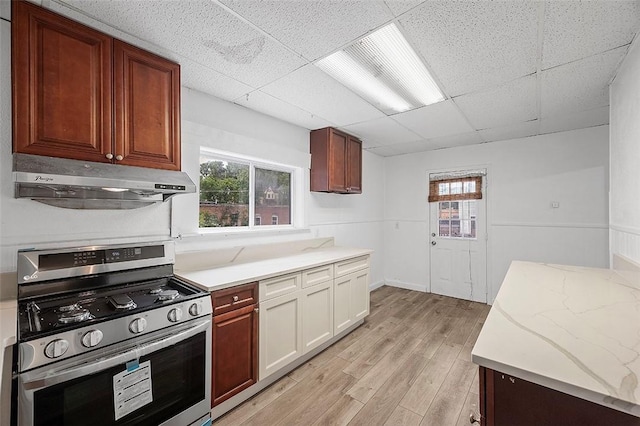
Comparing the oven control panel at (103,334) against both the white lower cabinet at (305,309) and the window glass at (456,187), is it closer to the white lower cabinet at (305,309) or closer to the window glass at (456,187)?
the white lower cabinet at (305,309)

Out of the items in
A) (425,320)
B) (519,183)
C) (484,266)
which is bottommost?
(425,320)

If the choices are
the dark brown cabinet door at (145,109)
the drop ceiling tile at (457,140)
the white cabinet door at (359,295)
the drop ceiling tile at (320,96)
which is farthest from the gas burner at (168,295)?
the drop ceiling tile at (457,140)

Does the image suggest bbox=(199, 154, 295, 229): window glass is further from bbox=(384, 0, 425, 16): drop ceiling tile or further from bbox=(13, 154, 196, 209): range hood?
bbox=(384, 0, 425, 16): drop ceiling tile

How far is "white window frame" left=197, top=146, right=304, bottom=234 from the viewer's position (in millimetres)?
2656

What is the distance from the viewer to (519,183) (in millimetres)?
3916

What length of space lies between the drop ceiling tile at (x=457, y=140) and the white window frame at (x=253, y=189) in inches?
82.8

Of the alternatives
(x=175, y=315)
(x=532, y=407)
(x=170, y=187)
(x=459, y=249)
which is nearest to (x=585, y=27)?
(x=532, y=407)

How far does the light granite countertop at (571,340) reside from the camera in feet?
2.35

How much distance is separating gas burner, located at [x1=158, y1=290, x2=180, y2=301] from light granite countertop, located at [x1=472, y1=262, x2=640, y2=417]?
1.55 m

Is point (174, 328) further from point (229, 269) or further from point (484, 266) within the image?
point (484, 266)

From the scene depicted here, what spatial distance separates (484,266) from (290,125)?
3.50 meters

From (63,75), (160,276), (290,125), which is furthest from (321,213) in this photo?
(63,75)

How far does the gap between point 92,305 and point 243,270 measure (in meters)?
0.98

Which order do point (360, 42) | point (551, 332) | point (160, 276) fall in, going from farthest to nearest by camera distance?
point (160, 276)
point (360, 42)
point (551, 332)
